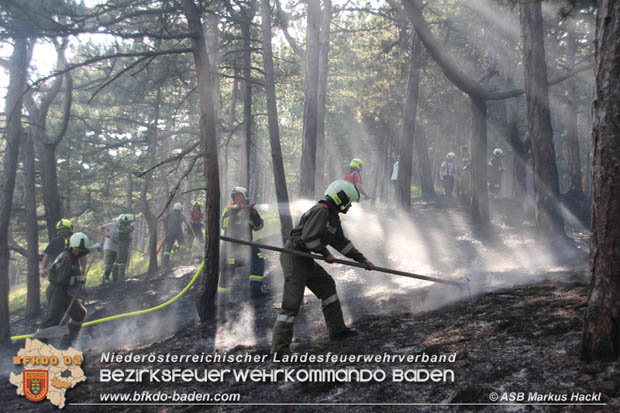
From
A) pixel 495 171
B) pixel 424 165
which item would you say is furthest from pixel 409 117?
pixel 495 171

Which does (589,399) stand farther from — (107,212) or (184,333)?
(107,212)

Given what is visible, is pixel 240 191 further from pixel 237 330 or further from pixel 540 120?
pixel 540 120

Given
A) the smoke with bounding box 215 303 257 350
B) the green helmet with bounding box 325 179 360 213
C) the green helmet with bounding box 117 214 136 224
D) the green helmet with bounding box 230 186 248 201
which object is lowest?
the smoke with bounding box 215 303 257 350

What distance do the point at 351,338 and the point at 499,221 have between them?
30.9 ft

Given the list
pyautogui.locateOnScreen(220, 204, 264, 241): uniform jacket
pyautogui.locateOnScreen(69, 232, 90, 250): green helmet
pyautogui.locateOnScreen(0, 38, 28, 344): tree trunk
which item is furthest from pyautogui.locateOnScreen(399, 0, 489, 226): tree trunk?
pyautogui.locateOnScreen(0, 38, 28, 344): tree trunk

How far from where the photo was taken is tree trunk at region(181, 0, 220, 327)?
7027 millimetres

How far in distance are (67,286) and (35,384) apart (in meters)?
3.07

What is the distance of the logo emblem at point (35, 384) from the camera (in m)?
4.50

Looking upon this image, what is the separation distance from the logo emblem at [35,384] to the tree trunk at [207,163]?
2.80 metres

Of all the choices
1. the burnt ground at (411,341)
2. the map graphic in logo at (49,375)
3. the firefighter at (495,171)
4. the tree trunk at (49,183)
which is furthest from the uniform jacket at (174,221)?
the firefighter at (495,171)

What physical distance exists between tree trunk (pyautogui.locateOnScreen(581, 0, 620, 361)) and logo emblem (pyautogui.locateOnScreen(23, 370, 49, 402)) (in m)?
5.12

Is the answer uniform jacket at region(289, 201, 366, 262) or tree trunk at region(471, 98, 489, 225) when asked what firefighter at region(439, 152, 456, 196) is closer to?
tree trunk at region(471, 98, 489, 225)

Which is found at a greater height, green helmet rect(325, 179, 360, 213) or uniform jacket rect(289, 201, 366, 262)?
green helmet rect(325, 179, 360, 213)

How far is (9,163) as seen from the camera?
9.91 metres
